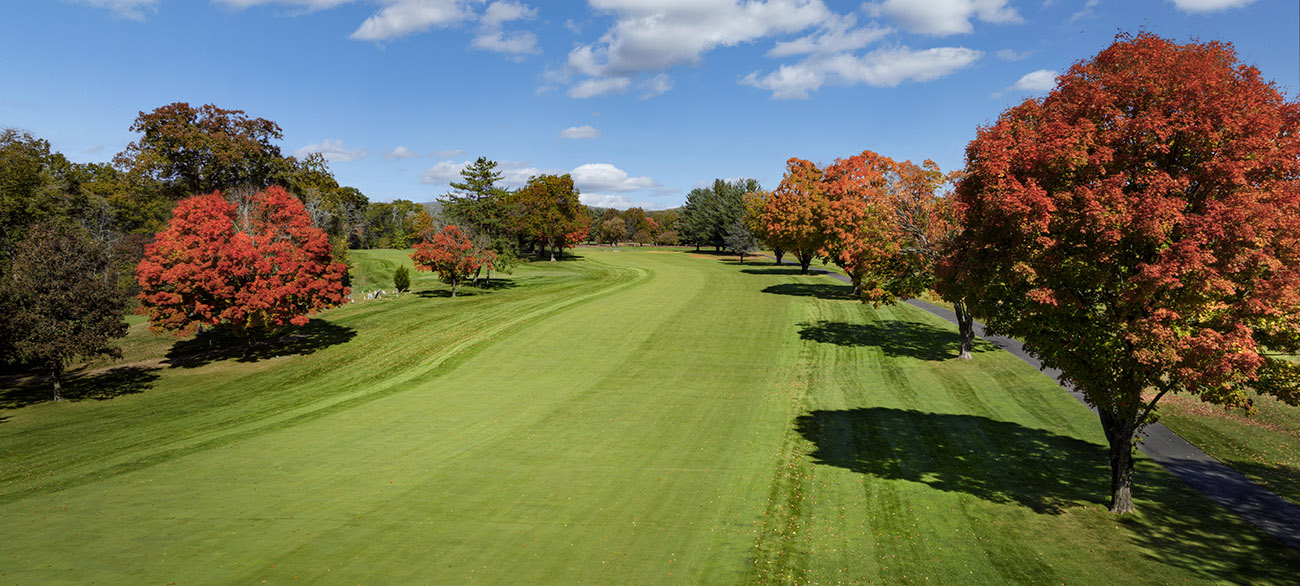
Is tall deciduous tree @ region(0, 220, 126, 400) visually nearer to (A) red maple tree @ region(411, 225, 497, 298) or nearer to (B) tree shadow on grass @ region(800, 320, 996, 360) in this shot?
(A) red maple tree @ region(411, 225, 497, 298)

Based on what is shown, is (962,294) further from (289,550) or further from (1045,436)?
(289,550)

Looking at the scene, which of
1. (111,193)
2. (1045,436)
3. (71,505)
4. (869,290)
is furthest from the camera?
(111,193)

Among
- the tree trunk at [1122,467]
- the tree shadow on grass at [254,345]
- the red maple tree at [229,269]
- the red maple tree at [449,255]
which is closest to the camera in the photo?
the tree trunk at [1122,467]

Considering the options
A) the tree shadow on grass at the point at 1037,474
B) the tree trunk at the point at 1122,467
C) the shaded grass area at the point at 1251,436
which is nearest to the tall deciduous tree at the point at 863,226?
the tree shadow on grass at the point at 1037,474

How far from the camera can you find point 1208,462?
17.2m

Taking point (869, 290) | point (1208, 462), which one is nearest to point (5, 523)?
point (1208, 462)

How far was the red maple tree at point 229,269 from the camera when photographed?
29.7 metres

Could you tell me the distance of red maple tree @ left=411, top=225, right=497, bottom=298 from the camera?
5250cm

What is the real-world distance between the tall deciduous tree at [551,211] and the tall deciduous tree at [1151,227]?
77197mm

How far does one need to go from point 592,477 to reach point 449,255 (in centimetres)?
4054

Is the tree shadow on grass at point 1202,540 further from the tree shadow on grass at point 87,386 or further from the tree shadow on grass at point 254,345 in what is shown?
the tree shadow on grass at point 87,386

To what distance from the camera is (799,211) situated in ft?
188

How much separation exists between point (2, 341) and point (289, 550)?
2906 cm

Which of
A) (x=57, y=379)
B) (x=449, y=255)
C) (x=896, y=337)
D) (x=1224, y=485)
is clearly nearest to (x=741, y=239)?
(x=449, y=255)
